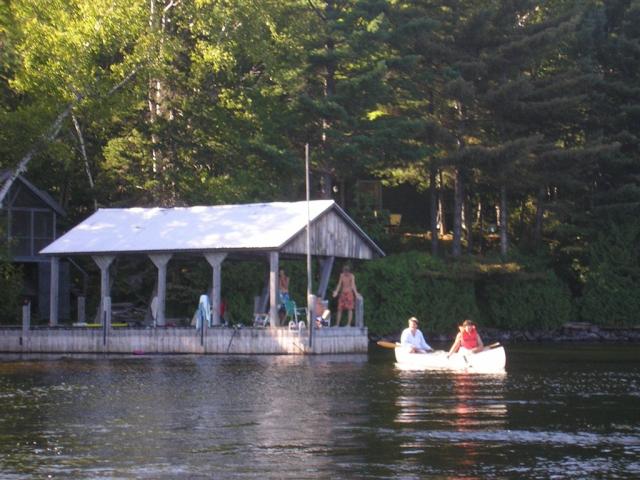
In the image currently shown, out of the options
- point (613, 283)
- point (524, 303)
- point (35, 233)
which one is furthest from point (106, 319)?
point (613, 283)

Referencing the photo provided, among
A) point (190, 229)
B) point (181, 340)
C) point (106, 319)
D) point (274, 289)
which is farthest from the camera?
point (190, 229)

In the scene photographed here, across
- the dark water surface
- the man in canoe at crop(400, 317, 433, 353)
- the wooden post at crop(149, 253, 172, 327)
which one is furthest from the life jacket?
the wooden post at crop(149, 253, 172, 327)

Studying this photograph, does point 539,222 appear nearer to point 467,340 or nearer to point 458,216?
point 458,216

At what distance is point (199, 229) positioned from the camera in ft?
146

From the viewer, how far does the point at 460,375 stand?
35.0m

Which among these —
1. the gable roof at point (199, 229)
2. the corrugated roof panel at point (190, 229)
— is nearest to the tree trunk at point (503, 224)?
the gable roof at point (199, 229)

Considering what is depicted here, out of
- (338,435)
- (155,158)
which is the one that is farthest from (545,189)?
(338,435)

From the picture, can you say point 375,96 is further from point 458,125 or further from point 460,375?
point 460,375

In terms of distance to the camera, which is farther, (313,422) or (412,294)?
(412,294)

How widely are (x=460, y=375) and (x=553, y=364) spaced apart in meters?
6.50

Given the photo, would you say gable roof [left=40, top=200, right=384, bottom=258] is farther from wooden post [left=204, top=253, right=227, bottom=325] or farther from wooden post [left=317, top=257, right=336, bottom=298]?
wooden post [left=317, top=257, right=336, bottom=298]

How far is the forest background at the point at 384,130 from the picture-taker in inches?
2175

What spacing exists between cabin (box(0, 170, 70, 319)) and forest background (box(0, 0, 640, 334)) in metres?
1.51

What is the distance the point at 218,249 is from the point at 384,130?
1713 centimetres
